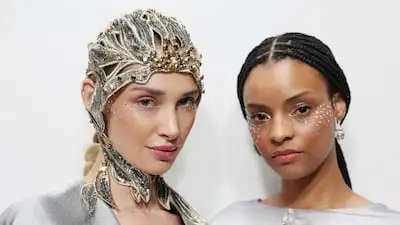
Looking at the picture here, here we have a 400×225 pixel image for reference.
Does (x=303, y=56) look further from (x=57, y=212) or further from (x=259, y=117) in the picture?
(x=57, y=212)

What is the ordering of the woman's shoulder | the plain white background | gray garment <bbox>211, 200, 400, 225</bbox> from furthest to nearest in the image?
the plain white background < gray garment <bbox>211, 200, 400, 225</bbox> < the woman's shoulder

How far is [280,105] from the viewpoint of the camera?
1322 millimetres

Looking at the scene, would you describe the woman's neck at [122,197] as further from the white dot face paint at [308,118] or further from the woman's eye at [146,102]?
the white dot face paint at [308,118]

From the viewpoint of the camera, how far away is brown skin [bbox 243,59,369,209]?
132cm

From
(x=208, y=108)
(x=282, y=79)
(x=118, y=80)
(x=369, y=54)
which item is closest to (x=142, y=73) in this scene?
(x=118, y=80)

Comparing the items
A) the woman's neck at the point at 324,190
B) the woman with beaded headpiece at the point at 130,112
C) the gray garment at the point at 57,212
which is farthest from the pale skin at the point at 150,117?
the woman's neck at the point at 324,190

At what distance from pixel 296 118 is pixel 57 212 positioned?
54 cm

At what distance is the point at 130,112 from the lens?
1250 mm

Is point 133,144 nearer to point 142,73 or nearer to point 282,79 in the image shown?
point 142,73

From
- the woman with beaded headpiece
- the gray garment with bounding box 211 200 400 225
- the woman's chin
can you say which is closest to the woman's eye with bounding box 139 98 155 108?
the woman with beaded headpiece

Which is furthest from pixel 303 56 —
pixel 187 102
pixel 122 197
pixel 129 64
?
pixel 122 197

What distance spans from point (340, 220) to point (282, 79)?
0.34 m

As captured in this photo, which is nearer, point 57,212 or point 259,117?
point 57,212

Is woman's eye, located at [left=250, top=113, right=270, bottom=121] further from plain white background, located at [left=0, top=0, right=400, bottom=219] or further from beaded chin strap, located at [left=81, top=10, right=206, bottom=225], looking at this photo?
plain white background, located at [left=0, top=0, right=400, bottom=219]
